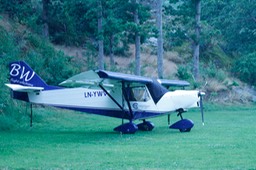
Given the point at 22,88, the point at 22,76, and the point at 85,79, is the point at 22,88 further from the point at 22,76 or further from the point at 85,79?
the point at 85,79

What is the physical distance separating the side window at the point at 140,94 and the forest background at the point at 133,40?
5.17 m

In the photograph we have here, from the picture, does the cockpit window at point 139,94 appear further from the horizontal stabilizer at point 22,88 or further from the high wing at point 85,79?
the horizontal stabilizer at point 22,88

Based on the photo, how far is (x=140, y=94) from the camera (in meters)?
21.8

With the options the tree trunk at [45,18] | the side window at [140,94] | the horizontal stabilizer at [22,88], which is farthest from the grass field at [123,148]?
the tree trunk at [45,18]

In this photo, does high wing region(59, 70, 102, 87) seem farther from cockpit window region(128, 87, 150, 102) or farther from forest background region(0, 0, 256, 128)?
forest background region(0, 0, 256, 128)

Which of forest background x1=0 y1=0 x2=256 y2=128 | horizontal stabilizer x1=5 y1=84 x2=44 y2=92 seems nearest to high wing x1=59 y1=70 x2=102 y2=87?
horizontal stabilizer x1=5 y1=84 x2=44 y2=92

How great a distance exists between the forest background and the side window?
17.0 feet

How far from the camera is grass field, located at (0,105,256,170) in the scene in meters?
12.8

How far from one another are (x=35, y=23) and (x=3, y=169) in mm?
30006

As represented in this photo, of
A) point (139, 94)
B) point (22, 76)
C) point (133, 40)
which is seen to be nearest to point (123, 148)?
point (139, 94)

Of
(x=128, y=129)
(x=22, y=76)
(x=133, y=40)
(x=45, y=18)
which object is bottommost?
(x=128, y=129)

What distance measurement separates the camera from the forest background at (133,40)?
33.9m

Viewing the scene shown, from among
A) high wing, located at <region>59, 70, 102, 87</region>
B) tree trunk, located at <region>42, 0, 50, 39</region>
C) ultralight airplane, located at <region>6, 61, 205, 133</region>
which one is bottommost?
ultralight airplane, located at <region>6, 61, 205, 133</region>

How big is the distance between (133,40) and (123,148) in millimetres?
22910
